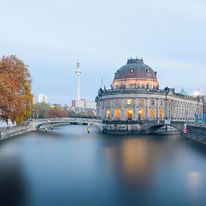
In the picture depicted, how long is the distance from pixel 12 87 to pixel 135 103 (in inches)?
3640

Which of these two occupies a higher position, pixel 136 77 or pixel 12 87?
pixel 136 77

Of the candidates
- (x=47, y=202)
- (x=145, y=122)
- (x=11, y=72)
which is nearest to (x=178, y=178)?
(x=47, y=202)

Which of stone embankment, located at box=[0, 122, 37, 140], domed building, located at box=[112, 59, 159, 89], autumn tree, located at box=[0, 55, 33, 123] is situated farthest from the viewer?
domed building, located at box=[112, 59, 159, 89]

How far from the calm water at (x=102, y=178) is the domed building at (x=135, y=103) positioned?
70.0 metres

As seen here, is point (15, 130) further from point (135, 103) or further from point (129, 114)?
point (135, 103)

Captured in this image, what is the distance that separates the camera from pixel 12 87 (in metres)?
57.8

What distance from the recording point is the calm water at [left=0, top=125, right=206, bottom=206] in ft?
110

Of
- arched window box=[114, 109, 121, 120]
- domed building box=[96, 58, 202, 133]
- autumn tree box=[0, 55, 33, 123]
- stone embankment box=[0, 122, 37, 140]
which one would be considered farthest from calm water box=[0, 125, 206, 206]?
arched window box=[114, 109, 121, 120]

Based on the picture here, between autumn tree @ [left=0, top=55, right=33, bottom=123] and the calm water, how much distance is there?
8.21 m

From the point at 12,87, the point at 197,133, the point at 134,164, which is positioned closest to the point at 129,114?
the point at 197,133

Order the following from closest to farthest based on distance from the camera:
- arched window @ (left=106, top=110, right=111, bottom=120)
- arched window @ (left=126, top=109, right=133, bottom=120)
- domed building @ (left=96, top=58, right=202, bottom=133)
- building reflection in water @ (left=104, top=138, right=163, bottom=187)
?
building reflection in water @ (left=104, top=138, right=163, bottom=187) < domed building @ (left=96, top=58, right=202, bottom=133) < arched window @ (left=126, top=109, right=133, bottom=120) < arched window @ (left=106, top=110, right=111, bottom=120)

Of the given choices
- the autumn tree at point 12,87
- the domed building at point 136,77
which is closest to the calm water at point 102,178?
the autumn tree at point 12,87

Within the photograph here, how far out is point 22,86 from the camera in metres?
68.6

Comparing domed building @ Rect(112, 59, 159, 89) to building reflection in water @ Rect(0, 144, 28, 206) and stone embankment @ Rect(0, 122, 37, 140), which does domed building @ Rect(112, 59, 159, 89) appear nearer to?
stone embankment @ Rect(0, 122, 37, 140)
